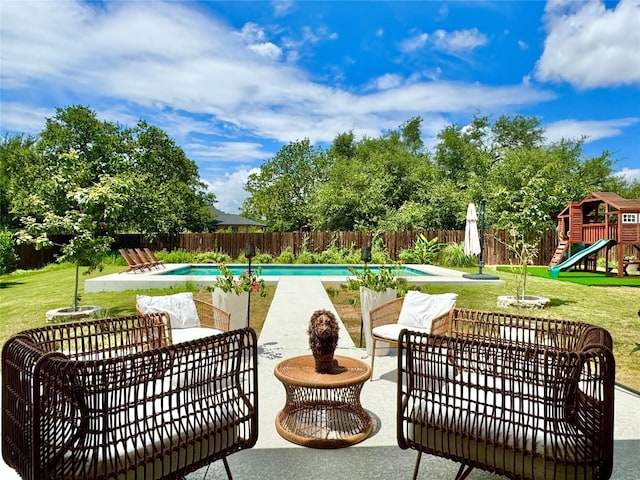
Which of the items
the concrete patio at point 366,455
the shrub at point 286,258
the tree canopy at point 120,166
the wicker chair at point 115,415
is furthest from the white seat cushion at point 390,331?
the tree canopy at point 120,166

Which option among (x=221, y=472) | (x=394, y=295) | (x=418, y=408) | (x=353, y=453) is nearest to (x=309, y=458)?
(x=353, y=453)

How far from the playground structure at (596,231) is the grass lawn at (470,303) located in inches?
111

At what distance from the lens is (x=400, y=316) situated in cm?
424

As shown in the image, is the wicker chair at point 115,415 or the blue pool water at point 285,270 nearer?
the wicker chair at point 115,415

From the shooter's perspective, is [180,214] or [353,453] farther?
[180,214]

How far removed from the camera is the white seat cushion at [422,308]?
13.3 feet

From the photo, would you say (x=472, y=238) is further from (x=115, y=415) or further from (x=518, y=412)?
(x=115, y=415)

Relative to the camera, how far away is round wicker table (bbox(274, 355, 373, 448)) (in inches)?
106

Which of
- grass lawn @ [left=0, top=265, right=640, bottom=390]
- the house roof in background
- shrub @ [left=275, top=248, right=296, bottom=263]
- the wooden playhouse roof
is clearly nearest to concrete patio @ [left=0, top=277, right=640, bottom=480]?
grass lawn @ [left=0, top=265, right=640, bottom=390]

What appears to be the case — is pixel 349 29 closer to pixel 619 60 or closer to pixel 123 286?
pixel 123 286

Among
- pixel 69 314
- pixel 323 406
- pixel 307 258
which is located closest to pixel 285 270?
pixel 307 258

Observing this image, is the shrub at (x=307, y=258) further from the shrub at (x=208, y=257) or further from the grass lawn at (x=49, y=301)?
the grass lawn at (x=49, y=301)

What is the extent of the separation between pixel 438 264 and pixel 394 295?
12751 millimetres

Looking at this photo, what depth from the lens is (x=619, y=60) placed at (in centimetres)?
1367
